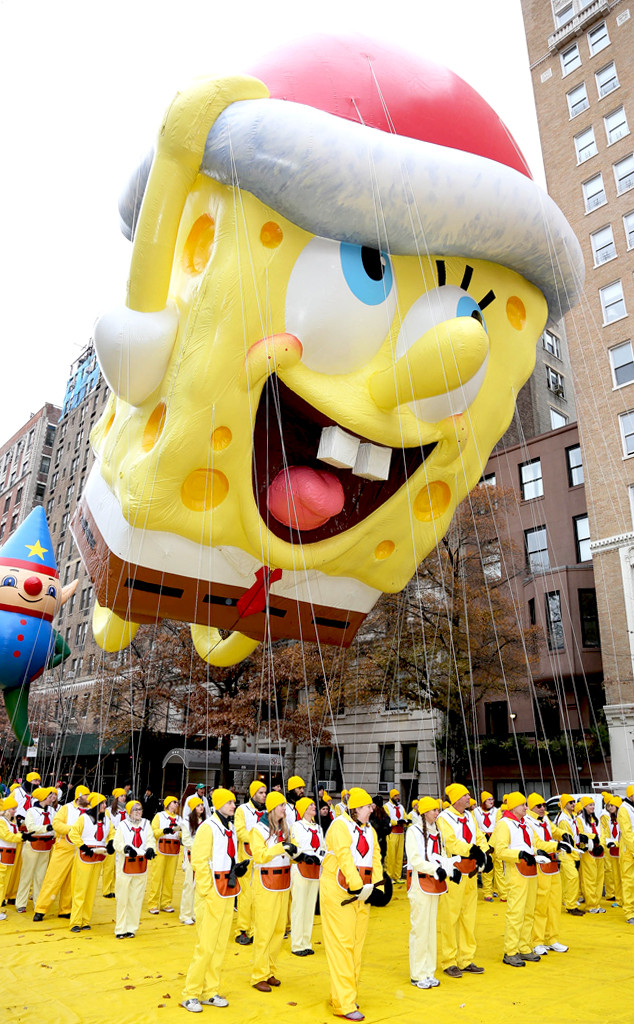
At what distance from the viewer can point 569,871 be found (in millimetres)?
10531

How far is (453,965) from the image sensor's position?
23.5ft

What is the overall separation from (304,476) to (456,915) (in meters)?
4.59

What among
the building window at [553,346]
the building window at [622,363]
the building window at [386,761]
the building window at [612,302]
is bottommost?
the building window at [386,761]

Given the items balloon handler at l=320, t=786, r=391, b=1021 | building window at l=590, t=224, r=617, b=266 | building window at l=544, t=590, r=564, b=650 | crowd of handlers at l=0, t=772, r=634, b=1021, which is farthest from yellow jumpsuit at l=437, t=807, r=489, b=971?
building window at l=590, t=224, r=617, b=266

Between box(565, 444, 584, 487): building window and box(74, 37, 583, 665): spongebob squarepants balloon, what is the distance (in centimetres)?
2105

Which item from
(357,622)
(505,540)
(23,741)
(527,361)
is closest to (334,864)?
(357,622)

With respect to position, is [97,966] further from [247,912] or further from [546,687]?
[546,687]

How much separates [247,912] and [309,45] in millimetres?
9069

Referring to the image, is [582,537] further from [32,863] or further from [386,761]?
[32,863]

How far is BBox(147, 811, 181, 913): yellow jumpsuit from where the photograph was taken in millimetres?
10477

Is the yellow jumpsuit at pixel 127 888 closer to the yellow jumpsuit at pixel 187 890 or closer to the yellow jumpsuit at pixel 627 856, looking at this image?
the yellow jumpsuit at pixel 187 890

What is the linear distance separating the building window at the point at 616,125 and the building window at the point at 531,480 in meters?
11.8

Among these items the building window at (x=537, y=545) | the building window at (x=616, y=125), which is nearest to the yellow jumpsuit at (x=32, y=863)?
the building window at (x=537, y=545)

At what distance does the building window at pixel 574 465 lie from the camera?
27.2 m
